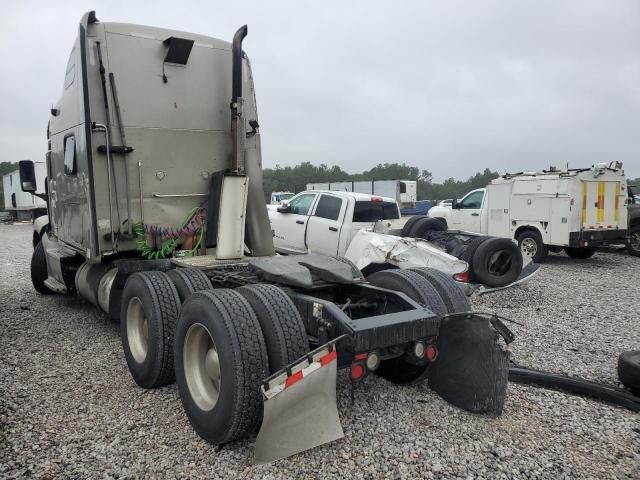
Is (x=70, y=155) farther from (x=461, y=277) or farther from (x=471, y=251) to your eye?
(x=471, y=251)

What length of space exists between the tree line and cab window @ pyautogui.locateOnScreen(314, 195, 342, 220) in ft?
141

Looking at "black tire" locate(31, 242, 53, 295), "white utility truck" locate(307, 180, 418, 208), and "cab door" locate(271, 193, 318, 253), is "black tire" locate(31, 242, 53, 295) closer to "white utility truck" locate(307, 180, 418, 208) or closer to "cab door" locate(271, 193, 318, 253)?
"cab door" locate(271, 193, 318, 253)

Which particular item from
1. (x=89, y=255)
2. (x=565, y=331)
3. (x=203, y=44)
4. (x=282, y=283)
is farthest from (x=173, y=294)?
(x=565, y=331)

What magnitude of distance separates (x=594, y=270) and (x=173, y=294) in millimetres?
10401

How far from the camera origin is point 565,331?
5855mm

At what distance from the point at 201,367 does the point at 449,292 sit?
205 centimetres

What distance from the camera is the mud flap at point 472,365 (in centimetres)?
A: 326

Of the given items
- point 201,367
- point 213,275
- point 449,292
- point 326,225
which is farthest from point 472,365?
point 326,225

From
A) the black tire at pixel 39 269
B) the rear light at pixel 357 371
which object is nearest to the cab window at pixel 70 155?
the black tire at pixel 39 269

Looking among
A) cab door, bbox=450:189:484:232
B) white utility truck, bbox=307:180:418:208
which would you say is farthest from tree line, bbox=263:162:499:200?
cab door, bbox=450:189:484:232

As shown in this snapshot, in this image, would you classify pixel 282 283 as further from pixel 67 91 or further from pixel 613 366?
pixel 67 91

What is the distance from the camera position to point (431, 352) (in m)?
3.29

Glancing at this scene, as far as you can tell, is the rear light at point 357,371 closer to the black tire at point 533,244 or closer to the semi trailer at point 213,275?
the semi trailer at point 213,275

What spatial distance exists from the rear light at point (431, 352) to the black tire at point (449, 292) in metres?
0.55
